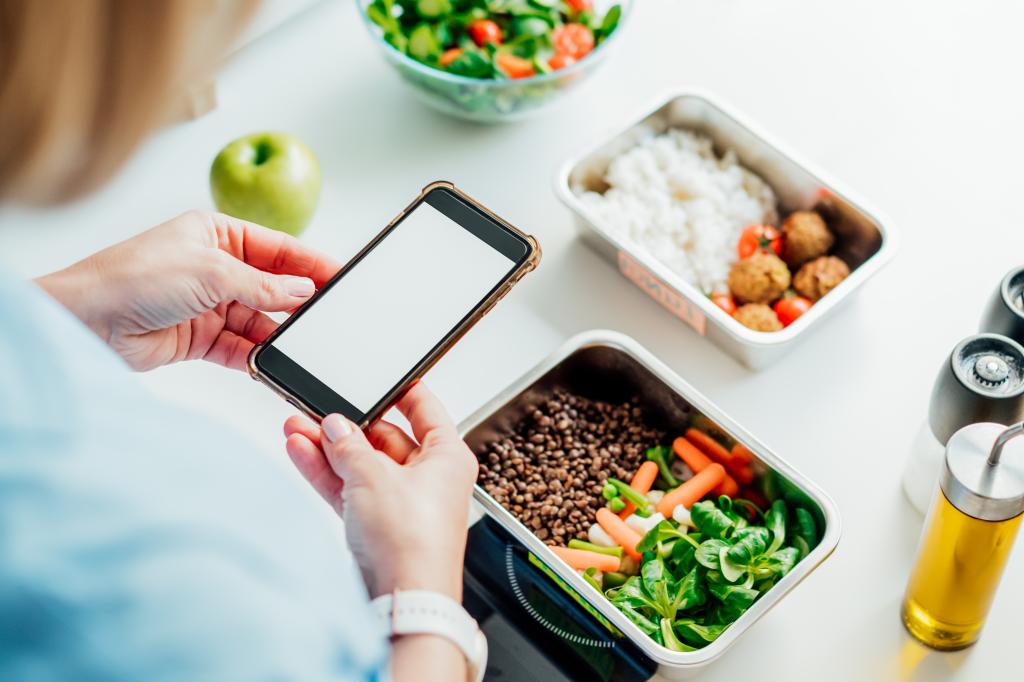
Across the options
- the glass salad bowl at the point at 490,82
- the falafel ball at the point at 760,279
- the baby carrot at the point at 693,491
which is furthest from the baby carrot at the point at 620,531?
the glass salad bowl at the point at 490,82

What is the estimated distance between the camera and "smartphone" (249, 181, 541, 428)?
100 cm

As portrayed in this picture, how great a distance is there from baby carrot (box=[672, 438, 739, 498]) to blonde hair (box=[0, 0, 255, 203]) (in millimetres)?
696

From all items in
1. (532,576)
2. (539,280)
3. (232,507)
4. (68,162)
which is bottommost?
(532,576)

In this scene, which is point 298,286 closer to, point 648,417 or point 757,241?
point 648,417

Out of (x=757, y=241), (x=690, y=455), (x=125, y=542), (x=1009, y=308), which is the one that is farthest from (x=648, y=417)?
(x=125, y=542)

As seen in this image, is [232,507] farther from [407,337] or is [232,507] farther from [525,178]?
[525,178]

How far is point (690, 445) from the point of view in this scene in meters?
1.12

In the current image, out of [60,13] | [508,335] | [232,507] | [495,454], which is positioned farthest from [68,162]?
[508,335]

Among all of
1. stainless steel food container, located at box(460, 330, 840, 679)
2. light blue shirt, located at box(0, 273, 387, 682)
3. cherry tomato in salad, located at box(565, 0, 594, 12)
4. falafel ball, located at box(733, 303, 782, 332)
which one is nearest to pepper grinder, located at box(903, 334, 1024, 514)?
stainless steel food container, located at box(460, 330, 840, 679)

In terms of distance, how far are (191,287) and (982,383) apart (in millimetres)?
762

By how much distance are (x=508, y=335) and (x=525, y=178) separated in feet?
0.85

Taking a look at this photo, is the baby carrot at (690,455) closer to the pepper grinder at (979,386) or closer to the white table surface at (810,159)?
the white table surface at (810,159)

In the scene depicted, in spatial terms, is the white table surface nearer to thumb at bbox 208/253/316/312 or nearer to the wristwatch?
thumb at bbox 208/253/316/312

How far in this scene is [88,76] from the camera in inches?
21.0
